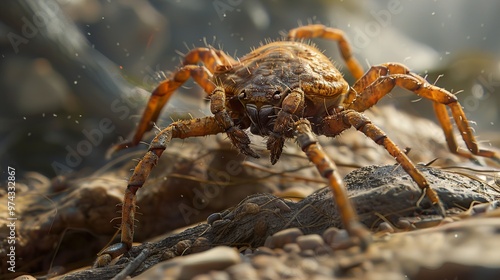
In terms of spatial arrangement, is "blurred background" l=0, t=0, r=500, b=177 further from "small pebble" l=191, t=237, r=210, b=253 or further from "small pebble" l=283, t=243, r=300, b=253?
"small pebble" l=283, t=243, r=300, b=253

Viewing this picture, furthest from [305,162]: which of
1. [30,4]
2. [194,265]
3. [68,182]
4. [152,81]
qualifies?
[194,265]

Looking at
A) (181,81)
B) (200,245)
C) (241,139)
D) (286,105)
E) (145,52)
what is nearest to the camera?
(200,245)

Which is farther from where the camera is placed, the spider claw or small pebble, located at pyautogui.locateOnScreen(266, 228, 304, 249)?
the spider claw

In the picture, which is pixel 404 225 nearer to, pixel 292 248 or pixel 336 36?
pixel 292 248

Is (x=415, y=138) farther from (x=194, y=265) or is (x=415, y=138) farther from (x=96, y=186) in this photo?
(x=194, y=265)

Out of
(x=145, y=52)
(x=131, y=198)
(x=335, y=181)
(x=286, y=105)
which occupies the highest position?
(x=145, y=52)

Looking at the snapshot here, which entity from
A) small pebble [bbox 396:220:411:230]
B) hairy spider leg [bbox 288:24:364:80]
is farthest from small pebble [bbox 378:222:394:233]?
hairy spider leg [bbox 288:24:364:80]

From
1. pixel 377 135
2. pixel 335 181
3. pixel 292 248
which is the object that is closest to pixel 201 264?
pixel 292 248
